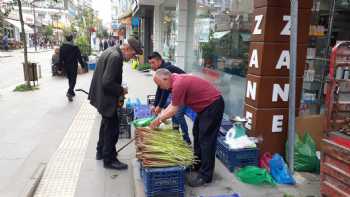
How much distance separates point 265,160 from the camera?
4523mm

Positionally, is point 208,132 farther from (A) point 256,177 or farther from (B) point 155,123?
(A) point 256,177

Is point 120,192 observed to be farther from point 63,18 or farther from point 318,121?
point 63,18

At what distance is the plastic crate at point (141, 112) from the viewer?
5758 millimetres

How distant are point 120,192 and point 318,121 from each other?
3.04 metres

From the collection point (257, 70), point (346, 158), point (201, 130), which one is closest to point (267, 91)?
point (257, 70)

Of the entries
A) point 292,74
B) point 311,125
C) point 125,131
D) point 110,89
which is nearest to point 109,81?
point 110,89

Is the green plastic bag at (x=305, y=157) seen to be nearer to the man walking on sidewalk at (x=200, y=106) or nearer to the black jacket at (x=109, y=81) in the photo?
the man walking on sidewalk at (x=200, y=106)

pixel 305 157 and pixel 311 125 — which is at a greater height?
pixel 311 125

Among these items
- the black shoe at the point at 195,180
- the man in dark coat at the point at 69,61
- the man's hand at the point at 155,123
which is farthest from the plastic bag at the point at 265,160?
the man in dark coat at the point at 69,61

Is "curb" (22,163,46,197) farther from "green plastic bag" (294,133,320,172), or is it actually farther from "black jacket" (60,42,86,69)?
"black jacket" (60,42,86,69)

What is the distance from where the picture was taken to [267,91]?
454cm

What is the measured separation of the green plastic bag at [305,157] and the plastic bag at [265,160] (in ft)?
1.21

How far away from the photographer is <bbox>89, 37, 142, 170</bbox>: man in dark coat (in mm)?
4137

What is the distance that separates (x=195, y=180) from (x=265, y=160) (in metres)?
1.17
